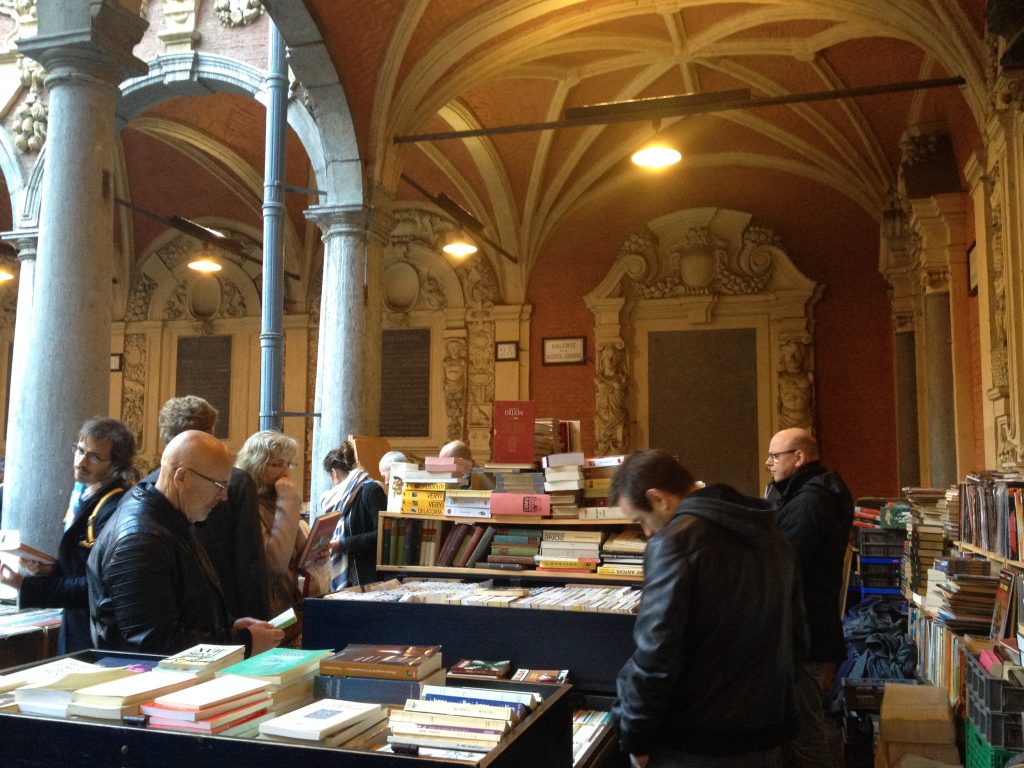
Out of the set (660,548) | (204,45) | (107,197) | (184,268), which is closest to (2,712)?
(660,548)

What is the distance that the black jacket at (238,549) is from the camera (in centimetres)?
324

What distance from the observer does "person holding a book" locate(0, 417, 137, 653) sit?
10.0 ft

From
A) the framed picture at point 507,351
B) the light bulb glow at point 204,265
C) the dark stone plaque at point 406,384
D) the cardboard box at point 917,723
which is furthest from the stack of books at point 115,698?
the dark stone plaque at point 406,384

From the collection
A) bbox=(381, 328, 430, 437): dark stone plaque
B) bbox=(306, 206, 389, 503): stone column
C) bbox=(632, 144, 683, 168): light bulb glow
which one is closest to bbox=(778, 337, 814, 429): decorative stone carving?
bbox=(381, 328, 430, 437): dark stone plaque

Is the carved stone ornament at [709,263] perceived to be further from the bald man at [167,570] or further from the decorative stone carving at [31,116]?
the bald man at [167,570]

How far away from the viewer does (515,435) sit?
16.1 feet

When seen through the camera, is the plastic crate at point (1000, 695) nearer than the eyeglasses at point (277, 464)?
Yes

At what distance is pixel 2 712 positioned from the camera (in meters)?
1.89

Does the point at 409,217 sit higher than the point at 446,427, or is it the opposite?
the point at 409,217

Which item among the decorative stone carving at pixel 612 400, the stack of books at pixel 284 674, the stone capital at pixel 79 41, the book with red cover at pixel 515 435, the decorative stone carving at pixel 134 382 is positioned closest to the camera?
the stack of books at pixel 284 674

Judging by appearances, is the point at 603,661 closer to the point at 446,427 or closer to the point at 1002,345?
the point at 1002,345

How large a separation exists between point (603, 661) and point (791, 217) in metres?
9.41

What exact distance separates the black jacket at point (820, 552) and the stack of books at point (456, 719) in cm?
211

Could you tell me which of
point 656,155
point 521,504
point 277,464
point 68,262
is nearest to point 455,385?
point 656,155
